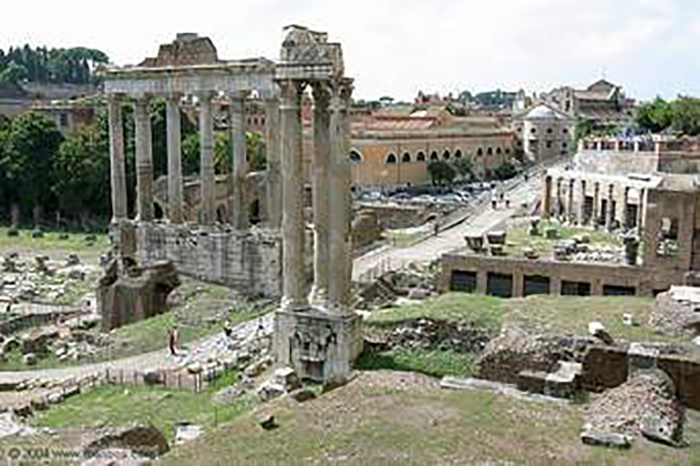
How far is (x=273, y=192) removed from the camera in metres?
36.0

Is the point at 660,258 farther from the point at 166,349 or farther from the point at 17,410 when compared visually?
the point at 17,410

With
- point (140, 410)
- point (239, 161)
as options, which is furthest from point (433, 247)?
point (140, 410)

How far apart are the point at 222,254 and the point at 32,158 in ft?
124

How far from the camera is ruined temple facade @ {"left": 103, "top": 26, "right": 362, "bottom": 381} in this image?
2127 centimetres

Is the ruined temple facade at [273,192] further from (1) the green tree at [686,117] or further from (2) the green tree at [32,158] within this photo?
(1) the green tree at [686,117]

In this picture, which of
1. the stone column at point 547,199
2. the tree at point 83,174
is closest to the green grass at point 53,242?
the tree at point 83,174

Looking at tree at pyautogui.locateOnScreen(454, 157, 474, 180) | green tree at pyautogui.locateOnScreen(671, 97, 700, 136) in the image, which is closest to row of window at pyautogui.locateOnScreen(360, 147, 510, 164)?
tree at pyautogui.locateOnScreen(454, 157, 474, 180)

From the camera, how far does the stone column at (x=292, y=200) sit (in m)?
21.5

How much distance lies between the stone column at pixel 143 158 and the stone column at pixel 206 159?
123 inches

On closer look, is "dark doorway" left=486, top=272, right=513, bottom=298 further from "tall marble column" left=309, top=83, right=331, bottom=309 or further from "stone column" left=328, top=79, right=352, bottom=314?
"stone column" left=328, top=79, right=352, bottom=314

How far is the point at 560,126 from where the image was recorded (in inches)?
4050

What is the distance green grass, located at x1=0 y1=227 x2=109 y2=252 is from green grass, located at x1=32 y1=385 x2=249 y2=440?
115ft

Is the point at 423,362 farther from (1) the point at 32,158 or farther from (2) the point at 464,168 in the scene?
(2) the point at 464,168

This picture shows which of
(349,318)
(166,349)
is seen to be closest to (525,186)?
(166,349)
